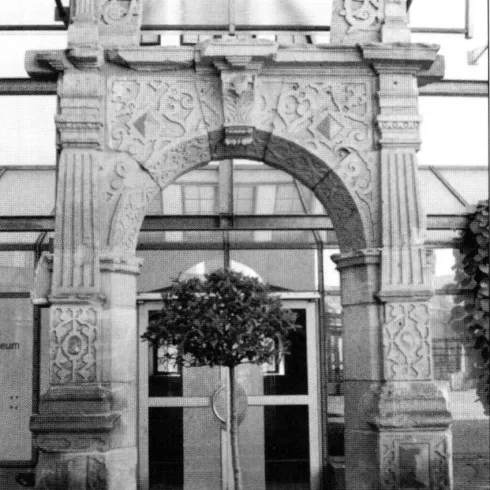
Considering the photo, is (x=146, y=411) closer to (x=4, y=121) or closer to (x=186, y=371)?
(x=186, y=371)

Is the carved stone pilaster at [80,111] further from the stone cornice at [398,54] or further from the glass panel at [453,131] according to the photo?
the glass panel at [453,131]

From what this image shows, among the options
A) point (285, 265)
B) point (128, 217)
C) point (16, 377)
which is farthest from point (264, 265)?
point (16, 377)

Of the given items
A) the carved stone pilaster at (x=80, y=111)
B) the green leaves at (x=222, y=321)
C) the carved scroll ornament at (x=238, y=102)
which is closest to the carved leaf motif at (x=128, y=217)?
the carved stone pilaster at (x=80, y=111)

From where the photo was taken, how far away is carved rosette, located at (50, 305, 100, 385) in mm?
7121

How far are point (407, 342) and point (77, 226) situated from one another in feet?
10.2

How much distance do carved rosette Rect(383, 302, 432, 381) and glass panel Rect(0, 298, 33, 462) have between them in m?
4.17

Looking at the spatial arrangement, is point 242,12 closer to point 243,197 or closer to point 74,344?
point 243,197

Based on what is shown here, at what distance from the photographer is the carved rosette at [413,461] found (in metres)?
7.10

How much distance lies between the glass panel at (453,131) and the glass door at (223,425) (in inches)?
88.3

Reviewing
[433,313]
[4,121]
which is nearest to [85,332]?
[4,121]

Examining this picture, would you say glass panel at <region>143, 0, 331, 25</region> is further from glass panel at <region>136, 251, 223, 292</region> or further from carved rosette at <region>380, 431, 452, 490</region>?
carved rosette at <region>380, 431, 452, 490</region>

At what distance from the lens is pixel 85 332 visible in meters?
7.16

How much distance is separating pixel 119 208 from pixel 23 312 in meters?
2.60

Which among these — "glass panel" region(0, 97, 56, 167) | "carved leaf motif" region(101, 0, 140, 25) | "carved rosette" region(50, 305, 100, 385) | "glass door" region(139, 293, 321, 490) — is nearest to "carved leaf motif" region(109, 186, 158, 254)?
"carved rosette" region(50, 305, 100, 385)
